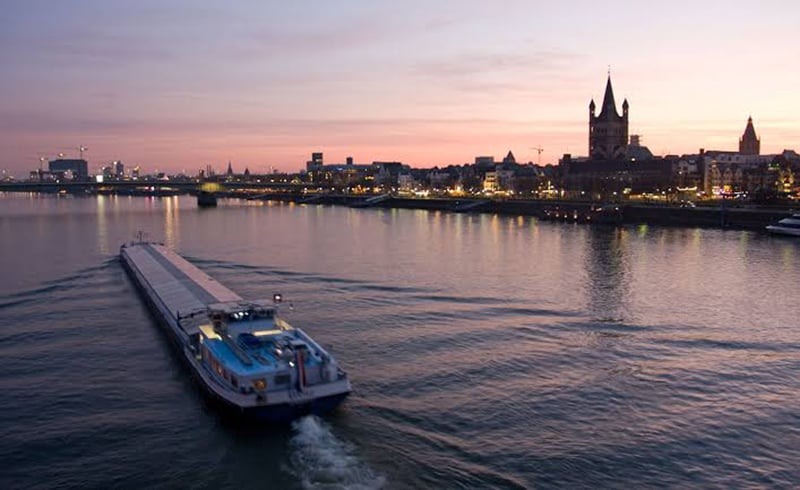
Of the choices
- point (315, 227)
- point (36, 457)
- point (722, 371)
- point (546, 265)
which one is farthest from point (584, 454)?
point (315, 227)

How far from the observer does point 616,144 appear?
6919 inches

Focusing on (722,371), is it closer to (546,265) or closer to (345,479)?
(345,479)

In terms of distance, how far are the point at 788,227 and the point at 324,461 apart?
7132 cm

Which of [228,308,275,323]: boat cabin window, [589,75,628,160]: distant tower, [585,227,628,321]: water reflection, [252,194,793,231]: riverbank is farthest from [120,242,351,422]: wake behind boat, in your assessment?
[589,75,628,160]: distant tower

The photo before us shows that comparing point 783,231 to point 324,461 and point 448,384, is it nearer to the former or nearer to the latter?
point 448,384

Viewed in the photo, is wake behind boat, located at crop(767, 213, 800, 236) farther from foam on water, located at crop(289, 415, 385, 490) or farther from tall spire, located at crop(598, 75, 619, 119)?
tall spire, located at crop(598, 75, 619, 119)

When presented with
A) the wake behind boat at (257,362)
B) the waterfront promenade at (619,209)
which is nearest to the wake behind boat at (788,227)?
the waterfront promenade at (619,209)

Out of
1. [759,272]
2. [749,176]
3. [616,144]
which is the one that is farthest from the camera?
[616,144]

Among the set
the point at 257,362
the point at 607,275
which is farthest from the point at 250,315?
the point at 607,275

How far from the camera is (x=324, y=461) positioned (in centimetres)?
1700

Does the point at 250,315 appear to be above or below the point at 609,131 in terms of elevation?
below

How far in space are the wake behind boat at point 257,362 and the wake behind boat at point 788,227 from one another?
65709mm

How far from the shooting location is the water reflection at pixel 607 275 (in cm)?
3431

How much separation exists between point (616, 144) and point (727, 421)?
16660cm
